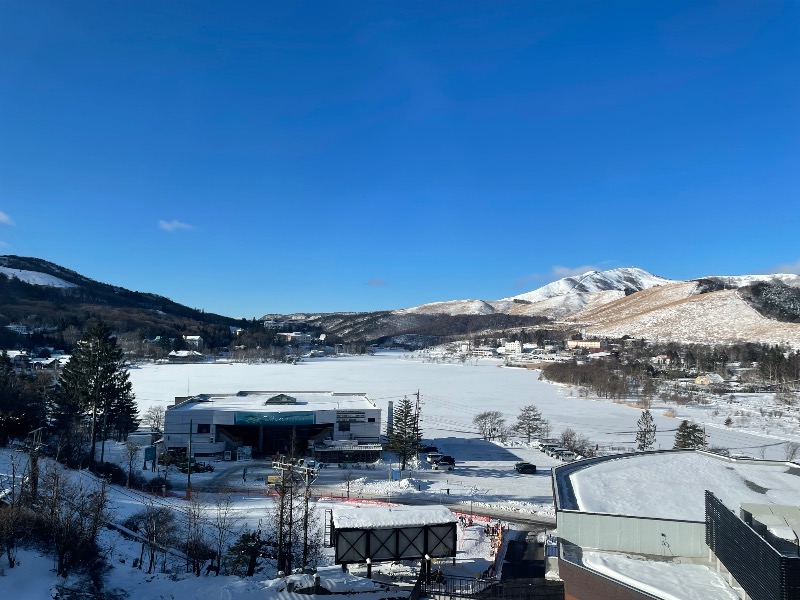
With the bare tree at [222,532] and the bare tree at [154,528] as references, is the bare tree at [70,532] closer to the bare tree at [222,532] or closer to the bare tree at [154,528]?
the bare tree at [154,528]

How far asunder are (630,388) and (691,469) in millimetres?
50711

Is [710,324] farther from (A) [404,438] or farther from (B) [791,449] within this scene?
(A) [404,438]

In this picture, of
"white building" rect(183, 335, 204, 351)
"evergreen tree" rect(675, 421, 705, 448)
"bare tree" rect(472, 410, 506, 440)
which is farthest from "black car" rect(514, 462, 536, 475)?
"white building" rect(183, 335, 204, 351)

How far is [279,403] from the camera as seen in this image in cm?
3366

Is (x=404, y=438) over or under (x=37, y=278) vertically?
under

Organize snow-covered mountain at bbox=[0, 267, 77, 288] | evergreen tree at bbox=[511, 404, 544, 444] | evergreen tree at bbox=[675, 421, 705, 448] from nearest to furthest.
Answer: evergreen tree at bbox=[675, 421, 705, 448], evergreen tree at bbox=[511, 404, 544, 444], snow-covered mountain at bbox=[0, 267, 77, 288]

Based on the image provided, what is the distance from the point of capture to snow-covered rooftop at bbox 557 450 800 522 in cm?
1090

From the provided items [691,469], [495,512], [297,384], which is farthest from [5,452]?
[297,384]

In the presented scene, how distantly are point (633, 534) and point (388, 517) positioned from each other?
528 cm

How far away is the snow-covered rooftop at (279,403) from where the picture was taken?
3172 centimetres

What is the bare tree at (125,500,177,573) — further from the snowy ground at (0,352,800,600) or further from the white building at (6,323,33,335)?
the white building at (6,323,33,335)

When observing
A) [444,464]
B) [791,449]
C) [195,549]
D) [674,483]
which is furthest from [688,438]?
[195,549]

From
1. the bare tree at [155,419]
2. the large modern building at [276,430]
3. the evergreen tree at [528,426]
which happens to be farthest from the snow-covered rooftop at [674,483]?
the bare tree at [155,419]

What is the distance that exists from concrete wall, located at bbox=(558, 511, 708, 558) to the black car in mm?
15968
